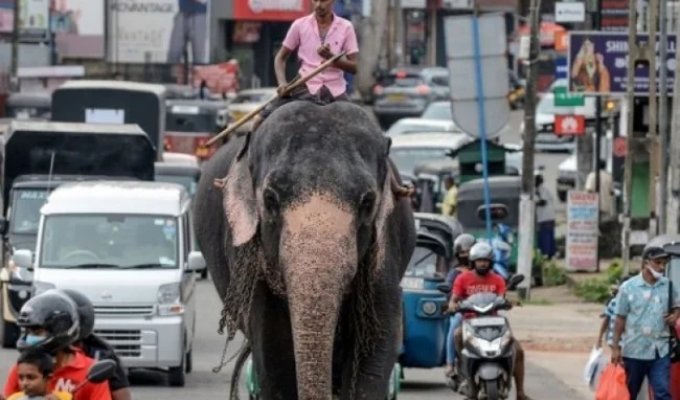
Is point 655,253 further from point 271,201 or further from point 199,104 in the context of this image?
point 199,104

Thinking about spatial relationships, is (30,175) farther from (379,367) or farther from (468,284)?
(379,367)

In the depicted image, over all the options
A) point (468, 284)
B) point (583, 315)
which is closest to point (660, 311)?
point (468, 284)

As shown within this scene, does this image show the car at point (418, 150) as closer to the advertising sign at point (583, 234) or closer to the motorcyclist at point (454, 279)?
the advertising sign at point (583, 234)

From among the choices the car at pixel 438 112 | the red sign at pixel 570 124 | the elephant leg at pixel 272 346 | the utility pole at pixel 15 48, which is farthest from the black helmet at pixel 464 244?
the car at pixel 438 112

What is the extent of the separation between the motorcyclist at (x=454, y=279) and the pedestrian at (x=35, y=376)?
1056 centimetres

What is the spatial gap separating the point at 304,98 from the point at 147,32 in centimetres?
6537

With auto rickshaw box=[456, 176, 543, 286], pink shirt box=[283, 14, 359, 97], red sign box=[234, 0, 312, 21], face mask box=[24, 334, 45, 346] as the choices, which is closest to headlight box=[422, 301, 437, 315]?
pink shirt box=[283, 14, 359, 97]

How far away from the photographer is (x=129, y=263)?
2228cm

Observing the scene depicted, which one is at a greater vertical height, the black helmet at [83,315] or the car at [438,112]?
the black helmet at [83,315]

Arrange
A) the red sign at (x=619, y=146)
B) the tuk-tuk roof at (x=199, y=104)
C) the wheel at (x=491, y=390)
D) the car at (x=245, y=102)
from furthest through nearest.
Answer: the car at (x=245, y=102) → the tuk-tuk roof at (x=199, y=104) → the red sign at (x=619, y=146) → the wheel at (x=491, y=390)

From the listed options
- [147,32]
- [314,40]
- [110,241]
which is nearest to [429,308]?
[110,241]

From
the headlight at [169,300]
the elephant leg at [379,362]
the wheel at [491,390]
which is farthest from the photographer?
the headlight at [169,300]

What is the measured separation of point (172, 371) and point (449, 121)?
40375mm

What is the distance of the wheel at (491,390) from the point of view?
1859 centimetres
